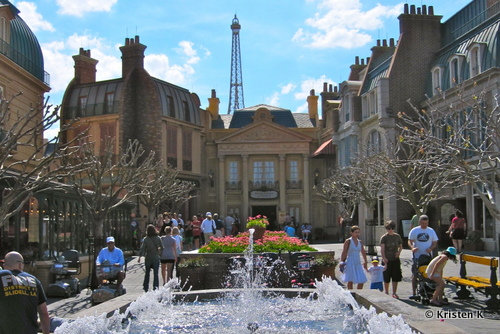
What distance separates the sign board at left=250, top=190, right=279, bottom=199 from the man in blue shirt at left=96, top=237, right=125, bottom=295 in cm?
3977

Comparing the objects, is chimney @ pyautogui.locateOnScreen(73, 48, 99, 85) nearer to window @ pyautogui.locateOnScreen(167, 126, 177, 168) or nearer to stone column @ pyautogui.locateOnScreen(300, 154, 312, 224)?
window @ pyautogui.locateOnScreen(167, 126, 177, 168)

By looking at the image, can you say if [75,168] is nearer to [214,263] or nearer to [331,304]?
[214,263]

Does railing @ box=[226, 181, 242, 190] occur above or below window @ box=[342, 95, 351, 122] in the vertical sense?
below

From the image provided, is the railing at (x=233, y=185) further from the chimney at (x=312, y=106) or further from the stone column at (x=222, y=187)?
the chimney at (x=312, y=106)

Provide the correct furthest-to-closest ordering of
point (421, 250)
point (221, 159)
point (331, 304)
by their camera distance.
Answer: point (221, 159) < point (421, 250) < point (331, 304)

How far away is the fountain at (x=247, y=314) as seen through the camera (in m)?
9.93

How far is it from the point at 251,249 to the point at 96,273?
375cm

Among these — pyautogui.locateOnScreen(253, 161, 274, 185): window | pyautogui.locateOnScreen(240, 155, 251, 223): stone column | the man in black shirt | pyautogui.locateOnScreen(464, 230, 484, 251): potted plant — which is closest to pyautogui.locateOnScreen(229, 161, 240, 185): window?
pyautogui.locateOnScreen(240, 155, 251, 223): stone column

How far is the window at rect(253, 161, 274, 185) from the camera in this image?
5600 centimetres

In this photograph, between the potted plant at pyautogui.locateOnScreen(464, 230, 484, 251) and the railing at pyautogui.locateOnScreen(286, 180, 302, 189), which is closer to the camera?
the potted plant at pyautogui.locateOnScreen(464, 230, 484, 251)

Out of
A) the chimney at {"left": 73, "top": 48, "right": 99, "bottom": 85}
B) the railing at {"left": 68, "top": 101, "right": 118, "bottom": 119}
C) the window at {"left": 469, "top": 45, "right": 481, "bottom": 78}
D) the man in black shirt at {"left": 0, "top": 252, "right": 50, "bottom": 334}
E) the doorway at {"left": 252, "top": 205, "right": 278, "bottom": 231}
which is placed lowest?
the man in black shirt at {"left": 0, "top": 252, "right": 50, "bottom": 334}

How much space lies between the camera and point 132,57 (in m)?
49.1

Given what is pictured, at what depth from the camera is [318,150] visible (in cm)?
5275

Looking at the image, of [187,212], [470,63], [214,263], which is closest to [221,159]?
[187,212]
